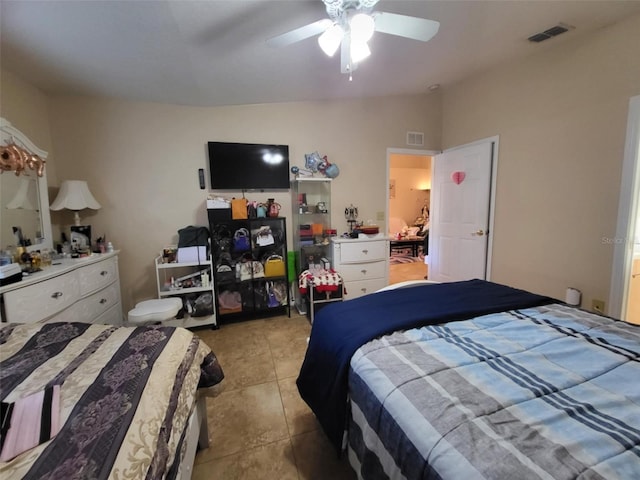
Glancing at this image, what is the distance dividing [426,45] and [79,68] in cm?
289

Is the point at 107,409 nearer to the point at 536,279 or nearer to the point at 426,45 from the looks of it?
the point at 426,45

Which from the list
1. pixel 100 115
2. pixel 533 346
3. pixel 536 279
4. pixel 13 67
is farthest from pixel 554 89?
pixel 13 67

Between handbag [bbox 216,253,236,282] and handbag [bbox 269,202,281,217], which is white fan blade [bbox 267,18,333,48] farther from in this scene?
handbag [bbox 216,253,236,282]

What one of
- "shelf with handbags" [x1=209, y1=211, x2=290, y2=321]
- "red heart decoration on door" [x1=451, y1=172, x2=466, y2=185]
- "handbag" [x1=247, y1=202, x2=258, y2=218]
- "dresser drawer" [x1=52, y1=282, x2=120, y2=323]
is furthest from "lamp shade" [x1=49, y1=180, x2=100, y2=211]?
"red heart decoration on door" [x1=451, y1=172, x2=466, y2=185]

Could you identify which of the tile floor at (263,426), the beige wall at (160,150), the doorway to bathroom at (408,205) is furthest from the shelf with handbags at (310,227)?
the doorway to bathroom at (408,205)

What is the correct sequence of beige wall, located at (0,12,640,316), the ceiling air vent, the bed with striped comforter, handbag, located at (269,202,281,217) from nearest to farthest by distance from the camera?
the bed with striped comforter → beige wall, located at (0,12,640,316) → handbag, located at (269,202,281,217) → the ceiling air vent

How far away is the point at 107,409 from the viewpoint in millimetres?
804

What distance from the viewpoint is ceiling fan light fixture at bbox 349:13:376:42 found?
4.83ft

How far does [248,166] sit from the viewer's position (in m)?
3.19

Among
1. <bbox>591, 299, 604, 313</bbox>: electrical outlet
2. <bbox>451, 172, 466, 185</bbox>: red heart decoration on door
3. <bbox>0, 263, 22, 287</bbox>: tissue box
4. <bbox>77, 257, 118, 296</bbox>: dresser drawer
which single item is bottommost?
<bbox>591, 299, 604, 313</bbox>: electrical outlet

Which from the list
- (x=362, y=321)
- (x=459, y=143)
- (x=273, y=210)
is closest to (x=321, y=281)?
(x=273, y=210)

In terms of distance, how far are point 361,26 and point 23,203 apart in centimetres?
284

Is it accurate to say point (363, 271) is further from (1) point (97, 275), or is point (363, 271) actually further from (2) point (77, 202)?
(2) point (77, 202)

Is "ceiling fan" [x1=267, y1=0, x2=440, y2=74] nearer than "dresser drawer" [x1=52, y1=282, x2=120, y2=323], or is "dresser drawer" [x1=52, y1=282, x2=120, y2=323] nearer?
"ceiling fan" [x1=267, y1=0, x2=440, y2=74]
